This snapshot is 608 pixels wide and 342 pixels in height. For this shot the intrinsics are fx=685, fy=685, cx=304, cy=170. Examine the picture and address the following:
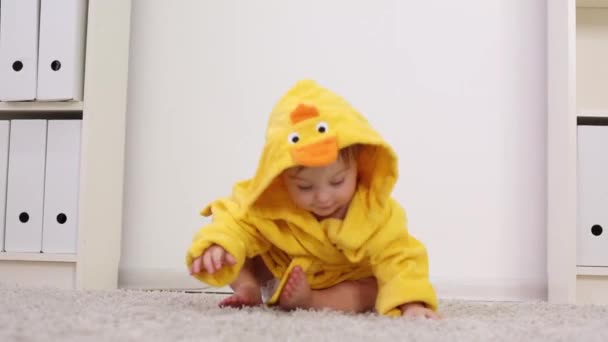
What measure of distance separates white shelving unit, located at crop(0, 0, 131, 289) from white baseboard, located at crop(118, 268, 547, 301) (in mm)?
75

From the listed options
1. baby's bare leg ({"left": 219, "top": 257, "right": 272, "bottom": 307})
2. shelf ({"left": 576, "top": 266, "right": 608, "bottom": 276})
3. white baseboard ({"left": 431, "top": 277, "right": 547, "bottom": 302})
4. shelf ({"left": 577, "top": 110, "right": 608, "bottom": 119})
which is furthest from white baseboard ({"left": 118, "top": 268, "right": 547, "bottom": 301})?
baby's bare leg ({"left": 219, "top": 257, "right": 272, "bottom": 307})

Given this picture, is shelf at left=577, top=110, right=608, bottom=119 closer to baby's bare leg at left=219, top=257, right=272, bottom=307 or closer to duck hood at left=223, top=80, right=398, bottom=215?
duck hood at left=223, top=80, right=398, bottom=215

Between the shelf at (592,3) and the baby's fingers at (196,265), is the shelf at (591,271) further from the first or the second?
the baby's fingers at (196,265)

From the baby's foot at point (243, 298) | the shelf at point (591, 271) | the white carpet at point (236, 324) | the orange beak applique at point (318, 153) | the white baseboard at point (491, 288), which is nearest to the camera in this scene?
the white carpet at point (236, 324)

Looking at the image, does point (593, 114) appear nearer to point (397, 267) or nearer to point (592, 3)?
point (592, 3)

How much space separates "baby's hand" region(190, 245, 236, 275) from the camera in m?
0.97

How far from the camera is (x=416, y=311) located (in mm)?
961

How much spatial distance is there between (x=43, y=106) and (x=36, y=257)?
334 mm

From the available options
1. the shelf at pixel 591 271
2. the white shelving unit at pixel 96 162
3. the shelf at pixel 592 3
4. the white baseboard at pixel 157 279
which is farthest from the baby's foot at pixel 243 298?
the shelf at pixel 592 3

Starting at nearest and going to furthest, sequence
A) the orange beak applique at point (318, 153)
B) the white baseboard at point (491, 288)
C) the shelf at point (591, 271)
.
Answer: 1. the orange beak applique at point (318, 153)
2. the shelf at point (591, 271)
3. the white baseboard at point (491, 288)

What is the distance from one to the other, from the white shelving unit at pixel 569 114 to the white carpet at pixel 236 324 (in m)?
0.42

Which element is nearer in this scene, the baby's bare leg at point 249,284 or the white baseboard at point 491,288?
the baby's bare leg at point 249,284

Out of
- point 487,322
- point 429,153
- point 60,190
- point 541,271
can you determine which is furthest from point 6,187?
point 541,271

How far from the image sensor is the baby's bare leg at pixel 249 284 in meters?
1.05
